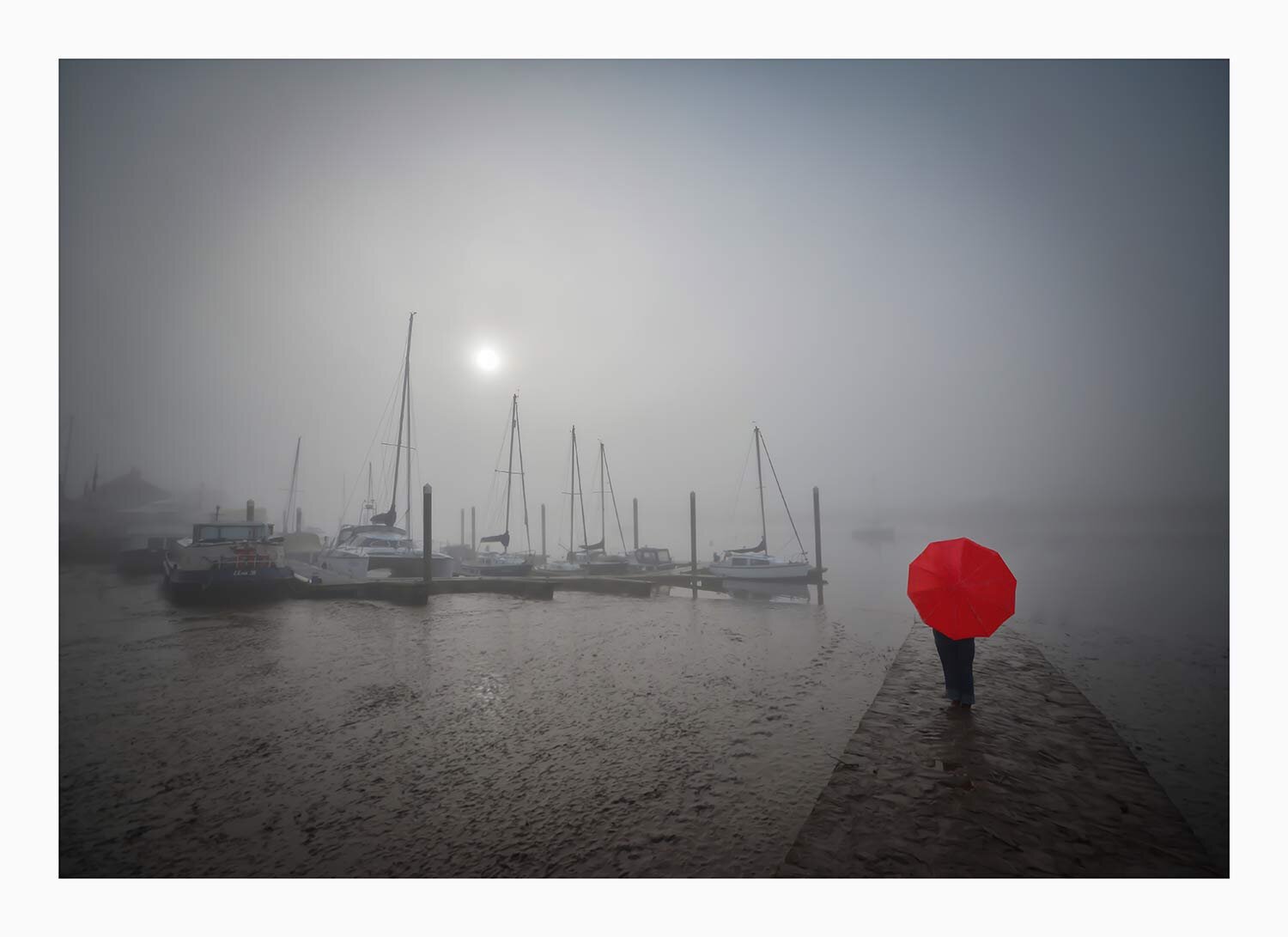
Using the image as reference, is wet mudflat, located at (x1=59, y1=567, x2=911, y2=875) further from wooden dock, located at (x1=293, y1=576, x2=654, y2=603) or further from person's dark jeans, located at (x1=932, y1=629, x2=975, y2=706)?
wooden dock, located at (x1=293, y1=576, x2=654, y2=603)

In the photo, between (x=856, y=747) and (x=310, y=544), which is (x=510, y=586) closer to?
(x=856, y=747)

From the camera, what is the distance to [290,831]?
13.4 feet

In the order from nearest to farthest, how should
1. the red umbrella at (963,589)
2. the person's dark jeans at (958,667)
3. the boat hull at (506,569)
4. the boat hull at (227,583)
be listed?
the red umbrella at (963,589) < the person's dark jeans at (958,667) < the boat hull at (227,583) < the boat hull at (506,569)

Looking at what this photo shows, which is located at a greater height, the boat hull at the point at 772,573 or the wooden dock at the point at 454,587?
the wooden dock at the point at 454,587

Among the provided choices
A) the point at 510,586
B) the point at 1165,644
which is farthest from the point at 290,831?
the point at 1165,644

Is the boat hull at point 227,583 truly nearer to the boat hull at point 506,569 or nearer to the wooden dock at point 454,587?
the wooden dock at point 454,587

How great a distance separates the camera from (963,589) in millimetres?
4992

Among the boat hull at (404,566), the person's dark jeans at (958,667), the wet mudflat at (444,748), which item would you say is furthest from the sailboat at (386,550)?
the person's dark jeans at (958,667)

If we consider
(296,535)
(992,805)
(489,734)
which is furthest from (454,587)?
(296,535)

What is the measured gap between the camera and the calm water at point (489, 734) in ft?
12.7

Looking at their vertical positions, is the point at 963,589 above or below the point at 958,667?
above

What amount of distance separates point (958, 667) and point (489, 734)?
5.56 metres

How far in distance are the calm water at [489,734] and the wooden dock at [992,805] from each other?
1.47 feet

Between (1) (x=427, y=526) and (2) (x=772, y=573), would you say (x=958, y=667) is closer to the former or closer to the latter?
(1) (x=427, y=526)
